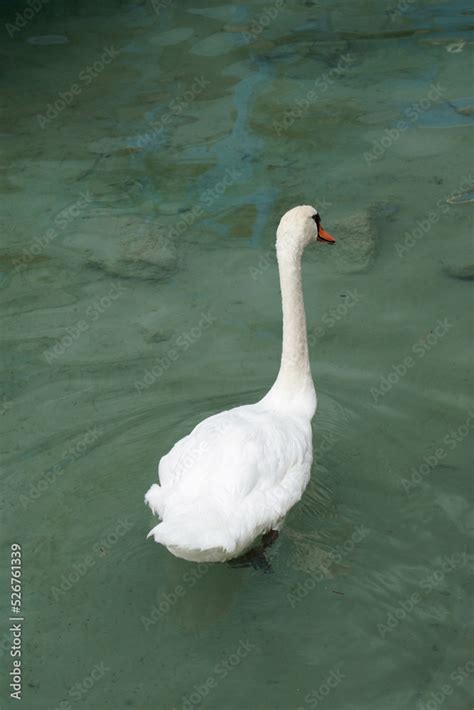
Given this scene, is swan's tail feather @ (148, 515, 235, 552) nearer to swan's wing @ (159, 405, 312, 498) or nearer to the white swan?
the white swan

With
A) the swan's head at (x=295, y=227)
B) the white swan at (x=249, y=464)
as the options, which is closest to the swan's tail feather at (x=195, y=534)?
the white swan at (x=249, y=464)

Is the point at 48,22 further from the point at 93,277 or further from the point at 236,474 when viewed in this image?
the point at 236,474

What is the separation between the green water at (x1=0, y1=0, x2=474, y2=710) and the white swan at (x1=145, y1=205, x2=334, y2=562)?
46 centimetres

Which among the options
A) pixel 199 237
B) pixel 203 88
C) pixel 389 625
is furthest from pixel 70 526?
pixel 203 88

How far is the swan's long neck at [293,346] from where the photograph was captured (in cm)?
571

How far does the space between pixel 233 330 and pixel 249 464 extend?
2234 millimetres

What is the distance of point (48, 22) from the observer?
11.6 metres

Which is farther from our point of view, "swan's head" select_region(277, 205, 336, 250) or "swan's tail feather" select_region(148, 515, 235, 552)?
"swan's head" select_region(277, 205, 336, 250)

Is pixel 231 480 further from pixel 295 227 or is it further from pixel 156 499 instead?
pixel 295 227

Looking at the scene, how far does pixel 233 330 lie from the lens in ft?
23.5

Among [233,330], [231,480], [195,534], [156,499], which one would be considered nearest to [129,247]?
[233,330]

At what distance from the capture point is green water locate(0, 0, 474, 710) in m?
4.93

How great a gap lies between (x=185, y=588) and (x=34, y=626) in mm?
724

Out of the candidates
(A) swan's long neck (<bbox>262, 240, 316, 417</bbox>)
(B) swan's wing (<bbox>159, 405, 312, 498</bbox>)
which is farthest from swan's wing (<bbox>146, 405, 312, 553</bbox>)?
(A) swan's long neck (<bbox>262, 240, 316, 417</bbox>)
